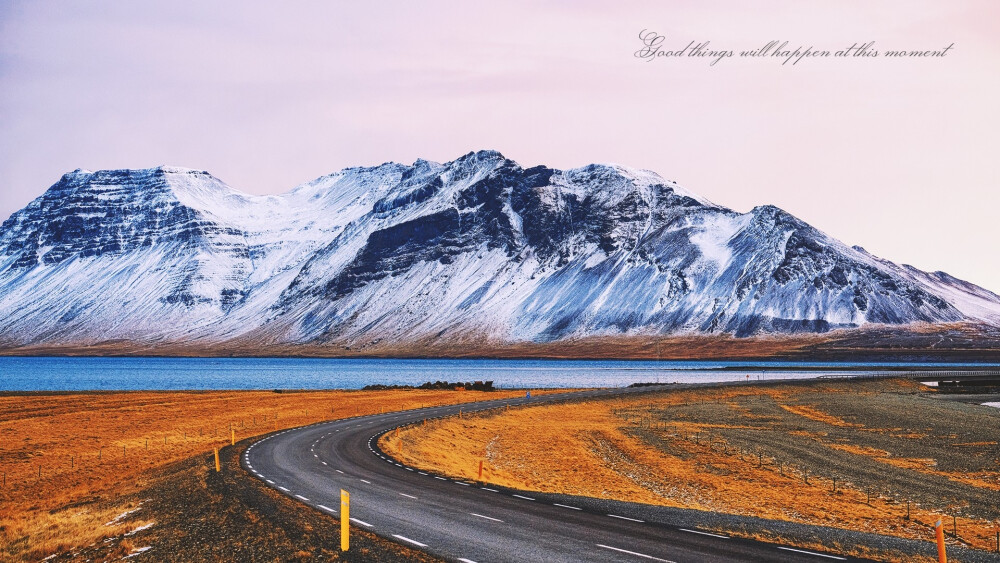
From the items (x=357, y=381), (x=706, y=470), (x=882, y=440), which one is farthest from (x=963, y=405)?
(x=357, y=381)

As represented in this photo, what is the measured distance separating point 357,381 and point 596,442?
110716 mm

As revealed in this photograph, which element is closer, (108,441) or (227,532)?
(227,532)

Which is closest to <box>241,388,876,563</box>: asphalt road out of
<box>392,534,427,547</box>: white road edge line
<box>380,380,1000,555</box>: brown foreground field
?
<box>392,534,427,547</box>: white road edge line

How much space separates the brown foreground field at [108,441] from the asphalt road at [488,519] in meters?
5.93

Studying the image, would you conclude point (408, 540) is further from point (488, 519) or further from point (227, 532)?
point (227, 532)

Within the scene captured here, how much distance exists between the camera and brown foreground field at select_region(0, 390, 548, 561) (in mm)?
26438

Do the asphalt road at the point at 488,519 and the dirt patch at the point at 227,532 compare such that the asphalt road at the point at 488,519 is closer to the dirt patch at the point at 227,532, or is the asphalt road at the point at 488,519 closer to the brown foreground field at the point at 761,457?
the dirt patch at the point at 227,532

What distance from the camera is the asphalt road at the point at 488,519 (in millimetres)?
19625

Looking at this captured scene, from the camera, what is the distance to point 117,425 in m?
64.4

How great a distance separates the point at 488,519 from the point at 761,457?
26.4 metres

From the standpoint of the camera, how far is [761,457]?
44.8 metres

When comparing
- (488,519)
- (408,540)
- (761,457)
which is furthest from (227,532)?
(761,457)

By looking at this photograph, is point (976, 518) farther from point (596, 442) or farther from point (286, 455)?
point (286, 455)

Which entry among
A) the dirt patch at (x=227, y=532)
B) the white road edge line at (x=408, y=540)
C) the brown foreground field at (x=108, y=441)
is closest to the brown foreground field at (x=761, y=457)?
the dirt patch at (x=227, y=532)
